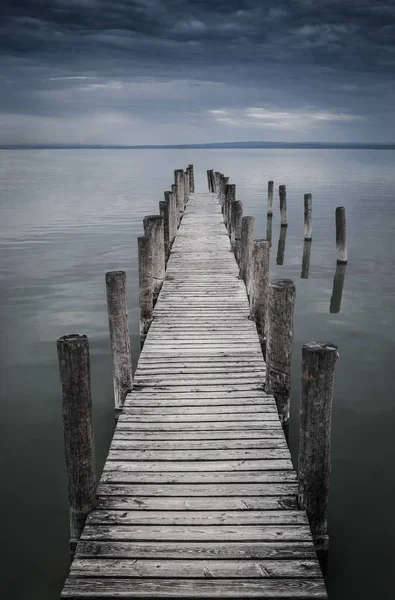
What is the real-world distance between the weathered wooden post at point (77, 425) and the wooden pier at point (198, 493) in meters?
0.16

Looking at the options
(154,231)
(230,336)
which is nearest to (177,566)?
(230,336)

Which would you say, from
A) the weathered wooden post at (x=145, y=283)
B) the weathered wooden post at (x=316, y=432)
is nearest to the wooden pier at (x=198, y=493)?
the weathered wooden post at (x=316, y=432)

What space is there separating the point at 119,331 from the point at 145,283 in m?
2.00

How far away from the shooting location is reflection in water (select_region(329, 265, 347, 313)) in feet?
43.5

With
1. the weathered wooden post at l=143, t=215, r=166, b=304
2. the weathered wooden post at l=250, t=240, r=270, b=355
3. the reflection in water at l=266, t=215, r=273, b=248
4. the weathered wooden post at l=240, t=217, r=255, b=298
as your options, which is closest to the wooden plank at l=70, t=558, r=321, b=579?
the weathered wooden post at l=250, t=240, r=270, b=355

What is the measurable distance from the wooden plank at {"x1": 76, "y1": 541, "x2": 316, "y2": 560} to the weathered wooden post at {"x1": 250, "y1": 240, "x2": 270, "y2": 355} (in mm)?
4179

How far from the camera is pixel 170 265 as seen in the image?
38.8ft

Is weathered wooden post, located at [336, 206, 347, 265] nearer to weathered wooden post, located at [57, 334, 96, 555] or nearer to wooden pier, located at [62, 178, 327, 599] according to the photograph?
wooden pier, located at [62, 178, 327, 599]

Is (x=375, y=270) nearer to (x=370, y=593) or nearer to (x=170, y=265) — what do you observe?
(x=170, y=265)

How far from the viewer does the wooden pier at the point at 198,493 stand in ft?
11.3

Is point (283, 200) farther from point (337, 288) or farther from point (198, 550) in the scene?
point (198, 550)

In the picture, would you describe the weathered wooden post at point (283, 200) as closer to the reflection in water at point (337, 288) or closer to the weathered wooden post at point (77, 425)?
the reflection in water at point (337, 288)

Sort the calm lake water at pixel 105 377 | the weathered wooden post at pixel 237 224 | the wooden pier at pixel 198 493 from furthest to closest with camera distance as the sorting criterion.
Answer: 1. the weathered wooden post at pixel 237 224
2. the calm lake water at pixel 105 377
3. the wooden pier at pixel 198 493

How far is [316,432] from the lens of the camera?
3910mm
